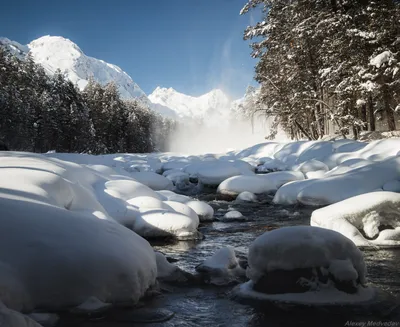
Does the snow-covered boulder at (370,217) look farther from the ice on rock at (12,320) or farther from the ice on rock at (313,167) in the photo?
the ice on rock at (313,167)

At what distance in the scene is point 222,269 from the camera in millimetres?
4367

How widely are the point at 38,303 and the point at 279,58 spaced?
69.2 feet

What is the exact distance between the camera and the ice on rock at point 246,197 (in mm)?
10723

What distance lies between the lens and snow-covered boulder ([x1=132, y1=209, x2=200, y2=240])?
6422 mm

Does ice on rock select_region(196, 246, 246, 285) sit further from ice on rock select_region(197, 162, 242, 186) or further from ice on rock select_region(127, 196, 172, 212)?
ice on rock select_region(197, 162, 242, 186)

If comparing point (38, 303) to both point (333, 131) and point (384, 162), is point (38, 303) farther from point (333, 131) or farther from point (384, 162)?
point (333, 131)

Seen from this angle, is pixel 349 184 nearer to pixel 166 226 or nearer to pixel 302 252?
pixel 166 226

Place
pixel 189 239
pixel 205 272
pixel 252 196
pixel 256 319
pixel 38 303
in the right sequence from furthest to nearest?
pixel 252 196 → pixel 189 239 → pixel 205 272 → pixel 256 319 → pixel 38 303

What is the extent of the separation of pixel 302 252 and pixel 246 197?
738cm

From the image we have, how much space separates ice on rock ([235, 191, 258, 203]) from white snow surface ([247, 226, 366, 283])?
7.05m

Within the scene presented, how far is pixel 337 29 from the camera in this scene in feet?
52.1

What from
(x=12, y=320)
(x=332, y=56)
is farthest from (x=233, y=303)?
(x=332, y=56)

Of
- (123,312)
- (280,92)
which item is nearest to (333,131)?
(280,92)

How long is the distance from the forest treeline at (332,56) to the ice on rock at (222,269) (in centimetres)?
1202
